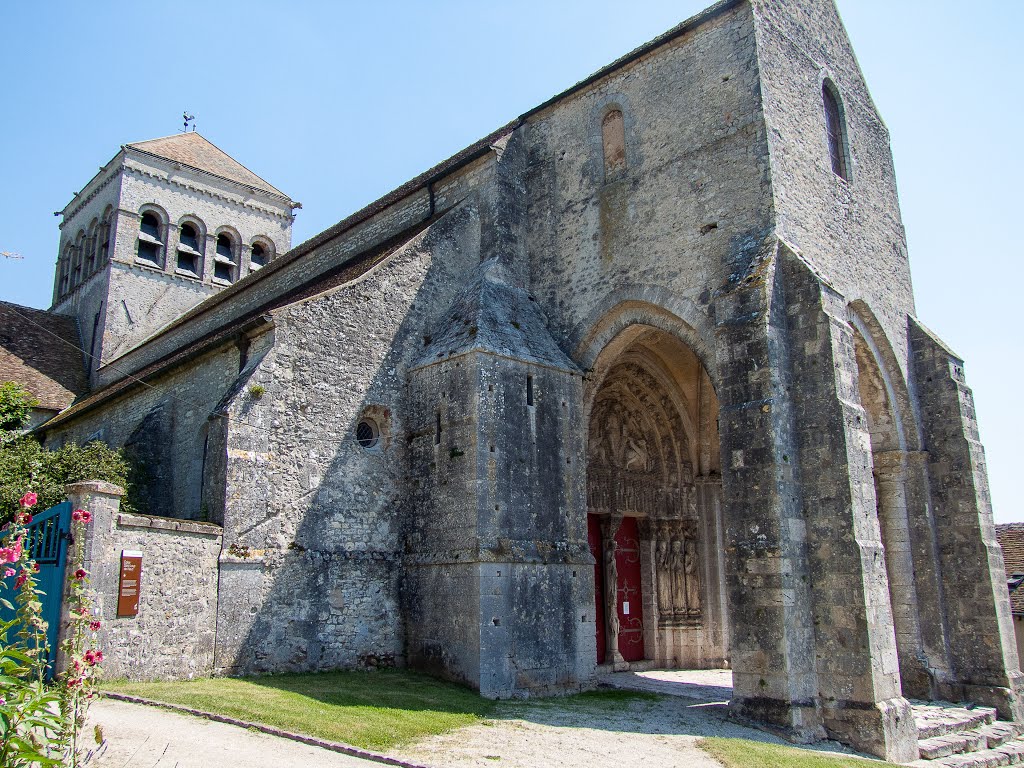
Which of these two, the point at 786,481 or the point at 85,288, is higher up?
the point at 85,288

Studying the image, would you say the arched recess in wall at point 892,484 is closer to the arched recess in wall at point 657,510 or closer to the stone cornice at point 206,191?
the arched recess in wall at point 657,510

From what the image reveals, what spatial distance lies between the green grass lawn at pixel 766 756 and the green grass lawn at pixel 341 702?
276 centimetres

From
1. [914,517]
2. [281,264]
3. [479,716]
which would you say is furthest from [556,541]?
[281,264]

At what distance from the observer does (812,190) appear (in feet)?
43.7

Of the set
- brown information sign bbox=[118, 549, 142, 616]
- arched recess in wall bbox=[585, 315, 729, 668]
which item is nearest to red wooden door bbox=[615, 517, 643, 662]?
arched recess in wall bbox=[585, 315, 729, 668]

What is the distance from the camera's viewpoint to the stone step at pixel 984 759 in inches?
388

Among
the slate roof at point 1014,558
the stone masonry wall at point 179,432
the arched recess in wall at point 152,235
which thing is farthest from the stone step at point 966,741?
the arched recess in wall at point 152,235

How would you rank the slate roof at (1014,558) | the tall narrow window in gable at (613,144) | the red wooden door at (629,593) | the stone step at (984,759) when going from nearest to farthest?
the stone step at (984,759) < the tall narrow window in gable at (613,144) < the red wooden door at (629,593) < the slate roof at (1014,558)

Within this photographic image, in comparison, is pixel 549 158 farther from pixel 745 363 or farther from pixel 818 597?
pixel 818 597

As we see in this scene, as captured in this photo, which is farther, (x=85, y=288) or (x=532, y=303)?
(x=85, y=288)

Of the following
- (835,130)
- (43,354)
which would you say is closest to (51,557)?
(835,130)

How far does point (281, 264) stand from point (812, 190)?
12710 millimetres

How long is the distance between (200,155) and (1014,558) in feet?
97.2

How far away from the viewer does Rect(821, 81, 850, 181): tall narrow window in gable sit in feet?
49.0
